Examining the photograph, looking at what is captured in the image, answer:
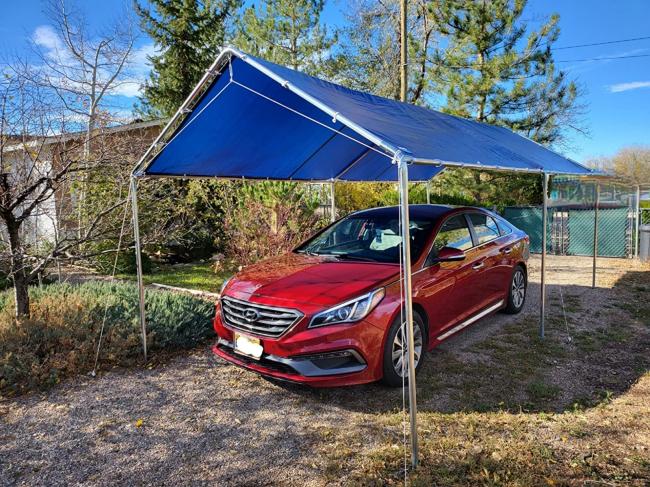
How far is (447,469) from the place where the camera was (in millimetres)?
2801

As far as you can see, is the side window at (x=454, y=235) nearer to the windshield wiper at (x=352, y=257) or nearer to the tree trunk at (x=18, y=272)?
the windshield wiper at (x=352, y=257)

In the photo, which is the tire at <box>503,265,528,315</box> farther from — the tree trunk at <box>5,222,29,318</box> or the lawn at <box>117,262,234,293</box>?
the tree trunk at <box>5,222,29,318</box>

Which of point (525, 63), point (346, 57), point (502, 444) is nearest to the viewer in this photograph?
point (502, 444)

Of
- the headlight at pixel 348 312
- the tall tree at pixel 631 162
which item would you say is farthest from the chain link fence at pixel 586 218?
the tall tree at pixel 631 162

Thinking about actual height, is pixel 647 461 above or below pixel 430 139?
below

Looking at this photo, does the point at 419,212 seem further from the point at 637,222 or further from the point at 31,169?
the point at 637,222

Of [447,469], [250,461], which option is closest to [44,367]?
[250,461]

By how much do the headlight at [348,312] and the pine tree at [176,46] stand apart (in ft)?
47.0

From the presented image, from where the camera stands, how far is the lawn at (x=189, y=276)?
28.8 ft

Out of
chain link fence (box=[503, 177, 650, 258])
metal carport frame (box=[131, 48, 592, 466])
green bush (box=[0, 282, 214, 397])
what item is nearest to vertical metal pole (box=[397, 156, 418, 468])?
metal carport frame (box=[131, 48, 592, 466])

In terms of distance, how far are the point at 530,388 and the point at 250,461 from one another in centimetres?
251

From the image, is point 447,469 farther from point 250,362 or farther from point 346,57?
point 346,57

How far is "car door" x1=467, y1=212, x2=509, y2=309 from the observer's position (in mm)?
5090

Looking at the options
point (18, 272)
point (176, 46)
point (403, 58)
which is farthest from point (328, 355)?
point (176, 46)
